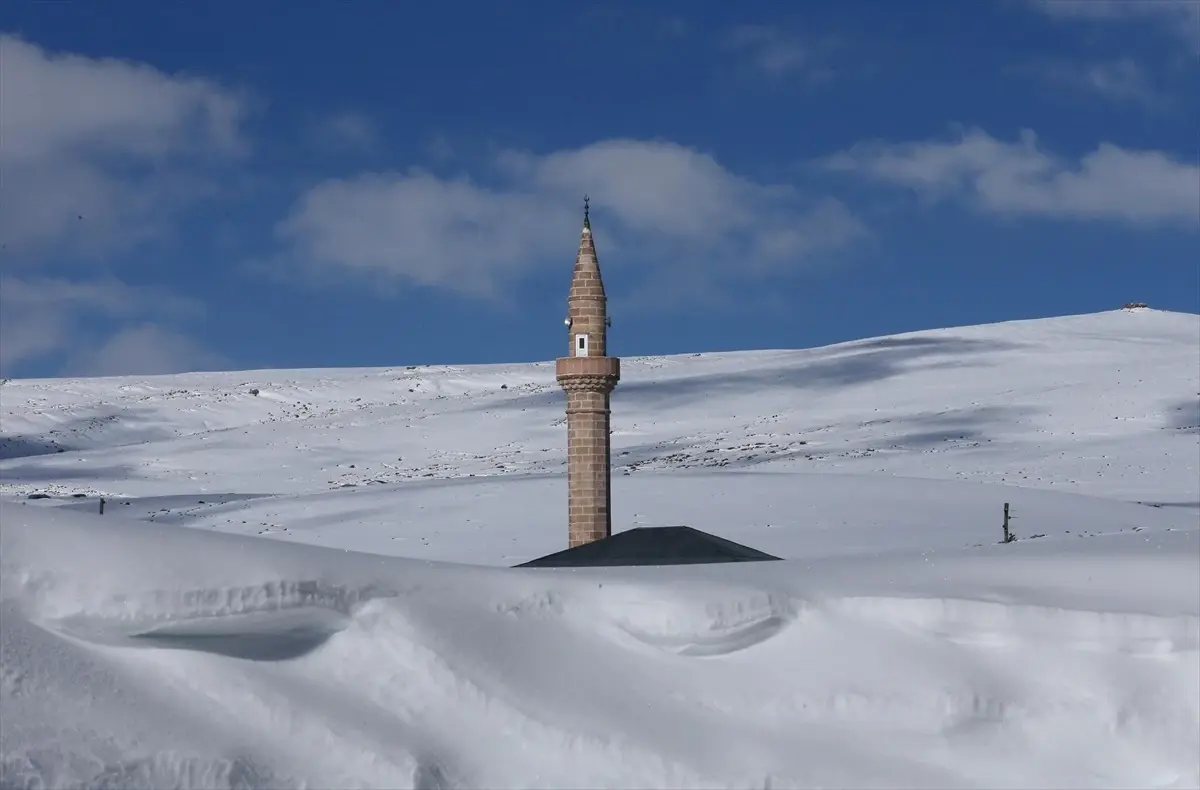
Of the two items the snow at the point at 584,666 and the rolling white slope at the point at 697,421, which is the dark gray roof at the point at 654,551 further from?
the rolling white slope at the point at 697,421

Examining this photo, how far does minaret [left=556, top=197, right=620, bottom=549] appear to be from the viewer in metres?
29.1

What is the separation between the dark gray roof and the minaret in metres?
6.62

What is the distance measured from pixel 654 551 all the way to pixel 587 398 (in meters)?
8.53

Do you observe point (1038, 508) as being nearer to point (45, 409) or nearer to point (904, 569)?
point (904, 569)

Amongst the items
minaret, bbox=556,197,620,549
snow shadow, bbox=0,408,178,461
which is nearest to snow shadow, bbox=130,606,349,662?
minaret, bbox=556,197,620,549

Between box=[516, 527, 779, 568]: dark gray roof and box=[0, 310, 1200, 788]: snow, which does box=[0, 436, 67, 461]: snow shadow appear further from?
box=[0, 310, 1200, 788]: snow

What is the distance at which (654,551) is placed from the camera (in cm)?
2127

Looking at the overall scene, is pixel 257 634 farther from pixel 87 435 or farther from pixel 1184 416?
pixel 87 435

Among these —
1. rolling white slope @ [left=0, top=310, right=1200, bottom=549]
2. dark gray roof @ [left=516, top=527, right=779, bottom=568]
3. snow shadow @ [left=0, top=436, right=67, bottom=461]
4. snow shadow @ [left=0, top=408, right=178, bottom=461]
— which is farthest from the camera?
snow shadow @ [left=0, top=408, right=178, bottom=461]

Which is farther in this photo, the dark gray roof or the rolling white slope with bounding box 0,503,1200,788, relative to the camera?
the dark gray roof

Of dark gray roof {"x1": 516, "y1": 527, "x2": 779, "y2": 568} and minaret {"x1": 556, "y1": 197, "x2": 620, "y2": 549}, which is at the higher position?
minaret {"x1": 556, "y1": 197, "x2": 620, "y2": 549}

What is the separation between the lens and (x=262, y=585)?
6113 mm

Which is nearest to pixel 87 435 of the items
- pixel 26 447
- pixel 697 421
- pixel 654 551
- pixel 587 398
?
pixel 26 447

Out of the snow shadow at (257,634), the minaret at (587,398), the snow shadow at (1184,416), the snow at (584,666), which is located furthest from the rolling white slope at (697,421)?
the snow shadow at (257,634)
